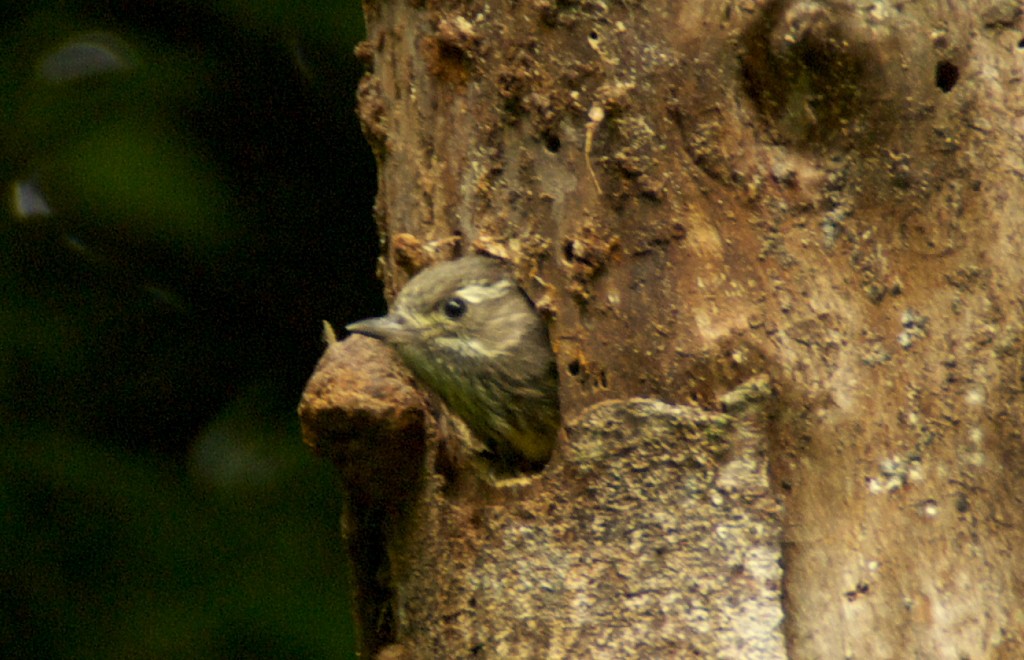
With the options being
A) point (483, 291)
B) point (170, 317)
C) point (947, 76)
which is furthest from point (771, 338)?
point (170, 317)

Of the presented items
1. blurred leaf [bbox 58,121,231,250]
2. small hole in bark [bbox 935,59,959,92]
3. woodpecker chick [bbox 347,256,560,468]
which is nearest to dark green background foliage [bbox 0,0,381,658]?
blurred leaf [bbox 58,121,231,250]

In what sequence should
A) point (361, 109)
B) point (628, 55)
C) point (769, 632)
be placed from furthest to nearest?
1. point (361, 109)
2. point (628, 55)
3. point (769, 632)

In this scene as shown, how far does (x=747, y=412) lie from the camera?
97.6 inches

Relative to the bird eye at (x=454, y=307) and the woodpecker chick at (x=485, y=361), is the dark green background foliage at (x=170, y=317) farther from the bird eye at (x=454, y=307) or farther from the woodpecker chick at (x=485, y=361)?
the bird eye at (x=454, y=307)

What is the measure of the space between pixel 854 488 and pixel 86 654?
2557mm

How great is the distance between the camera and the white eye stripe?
302cm

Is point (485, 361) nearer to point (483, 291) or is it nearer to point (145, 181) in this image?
point (483, 291)

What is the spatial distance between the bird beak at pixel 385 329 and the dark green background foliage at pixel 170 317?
3.84 feet

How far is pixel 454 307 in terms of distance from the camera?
3131mm

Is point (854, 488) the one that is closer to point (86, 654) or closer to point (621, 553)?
point (621, 553)

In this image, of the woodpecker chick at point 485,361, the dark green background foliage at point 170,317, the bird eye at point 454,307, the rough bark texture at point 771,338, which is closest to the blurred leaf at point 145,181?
the dark green background foliage at point 170,317

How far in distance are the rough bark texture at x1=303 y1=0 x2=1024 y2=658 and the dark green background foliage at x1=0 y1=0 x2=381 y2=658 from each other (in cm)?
146

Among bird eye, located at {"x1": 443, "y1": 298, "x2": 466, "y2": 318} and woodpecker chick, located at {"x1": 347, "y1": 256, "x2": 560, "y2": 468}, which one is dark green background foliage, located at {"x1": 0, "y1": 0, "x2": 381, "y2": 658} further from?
bird eye, located at {"x1": 443, "y1": 298, "x2": 466, "y2": 318}

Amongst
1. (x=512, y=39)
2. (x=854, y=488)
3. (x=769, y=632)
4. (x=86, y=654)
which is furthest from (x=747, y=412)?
(x=86, y=654)
